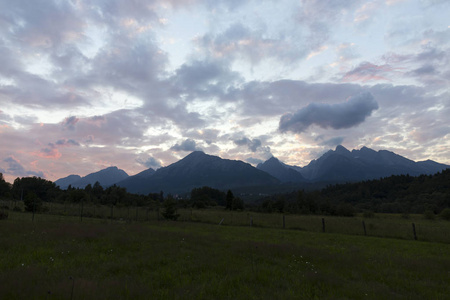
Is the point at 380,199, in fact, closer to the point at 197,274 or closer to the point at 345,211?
the point at 345,211

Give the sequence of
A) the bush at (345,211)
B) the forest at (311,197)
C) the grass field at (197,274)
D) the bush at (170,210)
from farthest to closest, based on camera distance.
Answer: the forest at (311,197)
the bush at (345,211)
the bush at (170,210)
the grass field at (197,274)

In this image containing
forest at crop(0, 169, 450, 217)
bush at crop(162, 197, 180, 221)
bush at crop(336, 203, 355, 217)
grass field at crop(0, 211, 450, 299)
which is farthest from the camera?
forest at crop(0, 169, 450, 217)

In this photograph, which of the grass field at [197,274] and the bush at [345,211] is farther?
the bush at [345,211]

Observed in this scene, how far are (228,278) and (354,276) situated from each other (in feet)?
16.5

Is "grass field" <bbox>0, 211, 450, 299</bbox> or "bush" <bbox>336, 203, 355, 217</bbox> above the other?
"grass field" <bbox>0, 211, 450, 299</bbox>

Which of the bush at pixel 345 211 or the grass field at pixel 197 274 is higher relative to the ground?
the grass field at pixel 197 274

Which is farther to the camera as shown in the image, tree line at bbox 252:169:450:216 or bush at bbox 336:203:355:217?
tree line at bbox 252:169:450:216

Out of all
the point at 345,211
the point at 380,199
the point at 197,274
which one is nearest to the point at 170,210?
the point at 197,274

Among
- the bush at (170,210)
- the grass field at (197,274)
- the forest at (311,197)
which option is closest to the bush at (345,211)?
the forest at (311,197)

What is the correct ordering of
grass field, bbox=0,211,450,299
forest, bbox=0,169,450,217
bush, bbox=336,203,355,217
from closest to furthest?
grass field, bbox=0,211,450,299
bush, bbox=336,203,355,217
forest, bbox=0,169,450,217

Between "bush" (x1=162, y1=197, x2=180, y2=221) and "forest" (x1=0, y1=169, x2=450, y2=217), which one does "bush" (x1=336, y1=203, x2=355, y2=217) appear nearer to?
"forest" (x1=0, y1=169, x2=450, y2=217)

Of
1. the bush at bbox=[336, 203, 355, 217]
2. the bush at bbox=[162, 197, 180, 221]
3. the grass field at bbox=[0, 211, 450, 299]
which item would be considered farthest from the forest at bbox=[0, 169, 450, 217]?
the grass field at bbox=[0, 211, 450, 299]

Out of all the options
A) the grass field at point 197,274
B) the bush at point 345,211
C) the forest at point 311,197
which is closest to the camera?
the grass field at point 197,274

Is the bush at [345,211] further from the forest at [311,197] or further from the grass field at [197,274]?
the grass field at [197,274]
